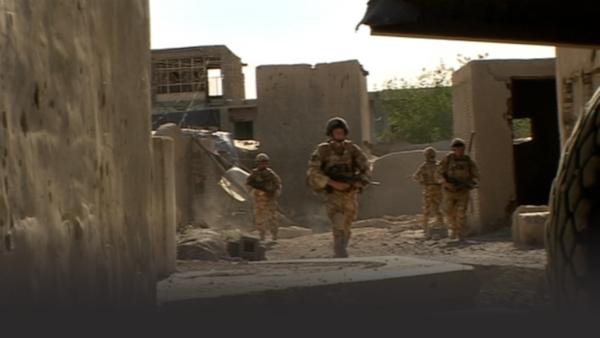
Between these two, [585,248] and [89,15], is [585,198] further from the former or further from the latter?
[89,15]

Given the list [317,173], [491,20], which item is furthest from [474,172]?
[491,20]

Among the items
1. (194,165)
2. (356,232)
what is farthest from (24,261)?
(194,165)

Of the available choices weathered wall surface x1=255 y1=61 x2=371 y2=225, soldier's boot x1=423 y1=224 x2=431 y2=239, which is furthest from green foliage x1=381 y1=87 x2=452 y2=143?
soldier's boot x1=423 y1=224 x2=431 y2=239

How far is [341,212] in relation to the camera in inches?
389

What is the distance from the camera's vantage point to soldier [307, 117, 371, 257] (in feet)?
31.9

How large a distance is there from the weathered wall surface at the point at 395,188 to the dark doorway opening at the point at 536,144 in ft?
8.40

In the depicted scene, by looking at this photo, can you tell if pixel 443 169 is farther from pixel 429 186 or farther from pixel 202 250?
Result: pixel 202 250

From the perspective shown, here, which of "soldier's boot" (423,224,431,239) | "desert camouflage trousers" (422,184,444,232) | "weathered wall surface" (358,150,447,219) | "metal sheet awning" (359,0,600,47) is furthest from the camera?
"weathered wall surface" (358,150,447,219)

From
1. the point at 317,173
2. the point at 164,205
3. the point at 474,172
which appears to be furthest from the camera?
the point at 474,172

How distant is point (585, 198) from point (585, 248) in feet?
0.34

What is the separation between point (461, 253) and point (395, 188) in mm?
10040

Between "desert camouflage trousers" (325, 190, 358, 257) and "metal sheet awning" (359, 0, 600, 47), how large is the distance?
7.45 meters

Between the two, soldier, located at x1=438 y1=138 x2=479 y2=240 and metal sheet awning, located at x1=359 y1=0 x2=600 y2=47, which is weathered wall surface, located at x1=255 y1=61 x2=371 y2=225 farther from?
metal sheet awning, located at x1=359 y1=0 x2=600 y2=47

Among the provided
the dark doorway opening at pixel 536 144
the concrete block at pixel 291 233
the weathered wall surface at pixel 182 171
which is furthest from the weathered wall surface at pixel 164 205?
the weathered wall surface at pixel 182 171
